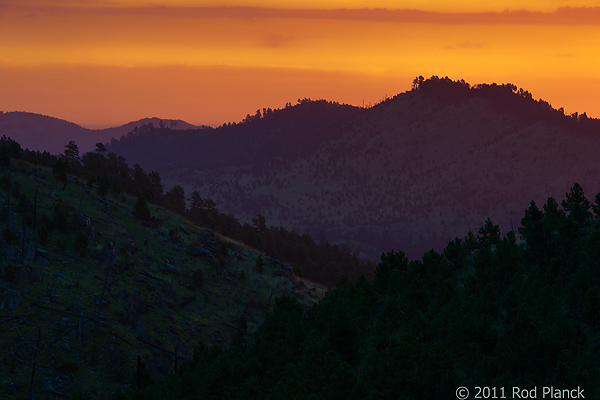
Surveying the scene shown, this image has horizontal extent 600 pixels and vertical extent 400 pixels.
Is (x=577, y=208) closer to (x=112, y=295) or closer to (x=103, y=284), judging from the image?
(x=112, y=295)

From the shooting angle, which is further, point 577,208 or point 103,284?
point 103,284

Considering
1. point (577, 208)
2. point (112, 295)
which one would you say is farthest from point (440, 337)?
point (112, 295)

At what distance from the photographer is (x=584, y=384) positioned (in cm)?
3020

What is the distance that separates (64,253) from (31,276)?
832 cm

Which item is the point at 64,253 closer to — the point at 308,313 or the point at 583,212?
the point at 308,313

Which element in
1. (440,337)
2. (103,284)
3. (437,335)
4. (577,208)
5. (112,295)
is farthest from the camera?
(103,284)

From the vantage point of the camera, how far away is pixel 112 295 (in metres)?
74.1

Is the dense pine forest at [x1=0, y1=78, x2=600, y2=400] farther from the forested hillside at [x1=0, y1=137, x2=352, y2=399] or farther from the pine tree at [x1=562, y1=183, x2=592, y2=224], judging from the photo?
the forested hillside at [x1=0, y1=137, x2=352, y2=399]

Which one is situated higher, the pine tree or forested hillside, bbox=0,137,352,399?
the pine tree

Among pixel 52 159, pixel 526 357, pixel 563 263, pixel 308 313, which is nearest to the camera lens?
pixel 526 357

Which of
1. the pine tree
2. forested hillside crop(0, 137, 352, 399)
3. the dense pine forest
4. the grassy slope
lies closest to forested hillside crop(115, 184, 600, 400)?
the dense pine forest

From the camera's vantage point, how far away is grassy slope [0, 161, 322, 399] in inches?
2383

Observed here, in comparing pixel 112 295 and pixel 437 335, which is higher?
pixel 437 335

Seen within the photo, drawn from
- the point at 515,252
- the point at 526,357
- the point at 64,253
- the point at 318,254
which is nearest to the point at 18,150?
the point at 64,253
